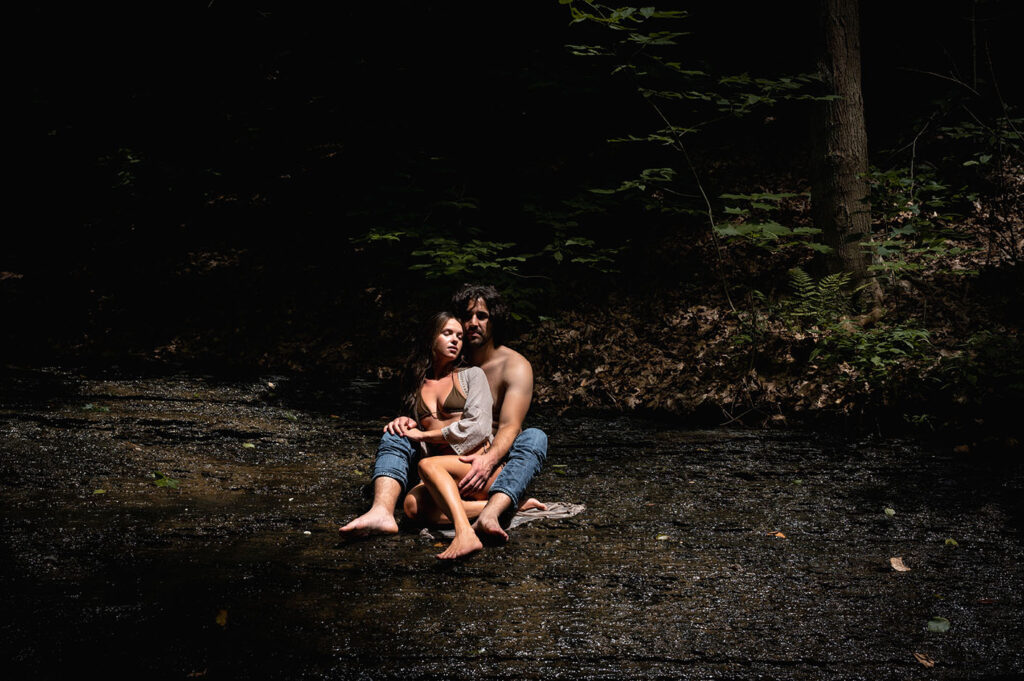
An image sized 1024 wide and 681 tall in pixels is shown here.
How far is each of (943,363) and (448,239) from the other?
18.0 feet

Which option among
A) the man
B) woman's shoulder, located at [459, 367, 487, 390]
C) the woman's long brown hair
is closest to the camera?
the man

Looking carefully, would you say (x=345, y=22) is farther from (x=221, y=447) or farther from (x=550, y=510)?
(x=550, y=510)

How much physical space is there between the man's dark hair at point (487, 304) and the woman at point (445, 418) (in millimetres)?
152

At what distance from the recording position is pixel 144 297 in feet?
39.0

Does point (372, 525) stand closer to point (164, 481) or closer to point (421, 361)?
point (421, 361)

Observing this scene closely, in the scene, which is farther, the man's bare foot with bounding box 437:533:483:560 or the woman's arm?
the woman's arm

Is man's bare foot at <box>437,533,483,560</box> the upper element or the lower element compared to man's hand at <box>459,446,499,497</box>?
lower

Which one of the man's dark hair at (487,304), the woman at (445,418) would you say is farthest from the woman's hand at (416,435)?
the man's dark hair at (487,304)

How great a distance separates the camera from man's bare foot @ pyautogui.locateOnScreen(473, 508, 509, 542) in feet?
12.4

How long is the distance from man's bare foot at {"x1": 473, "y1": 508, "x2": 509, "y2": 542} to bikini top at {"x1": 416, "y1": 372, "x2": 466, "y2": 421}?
0.68 meters

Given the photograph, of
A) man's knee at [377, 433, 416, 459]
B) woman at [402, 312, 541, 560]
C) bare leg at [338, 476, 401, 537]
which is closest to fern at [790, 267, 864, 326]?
woman at [402, 312, 541, 560]

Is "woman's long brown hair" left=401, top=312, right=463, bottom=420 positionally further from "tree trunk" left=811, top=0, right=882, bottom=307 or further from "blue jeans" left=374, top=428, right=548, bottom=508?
"tree trunk" left=811, top=0, right=882, bottom=307

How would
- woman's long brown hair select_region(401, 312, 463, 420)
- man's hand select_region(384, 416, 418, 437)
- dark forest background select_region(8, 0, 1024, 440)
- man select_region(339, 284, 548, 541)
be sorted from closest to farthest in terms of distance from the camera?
man select_region(339, 284, 548, 541)
man's hand select_region(384, 416, 418, 437)
woman's long brown hair select_region(401, 312, 463, 420)
dark forest background select_region(8, 0, 1024, 440)

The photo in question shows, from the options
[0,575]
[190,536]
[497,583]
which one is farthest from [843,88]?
[0,575]
